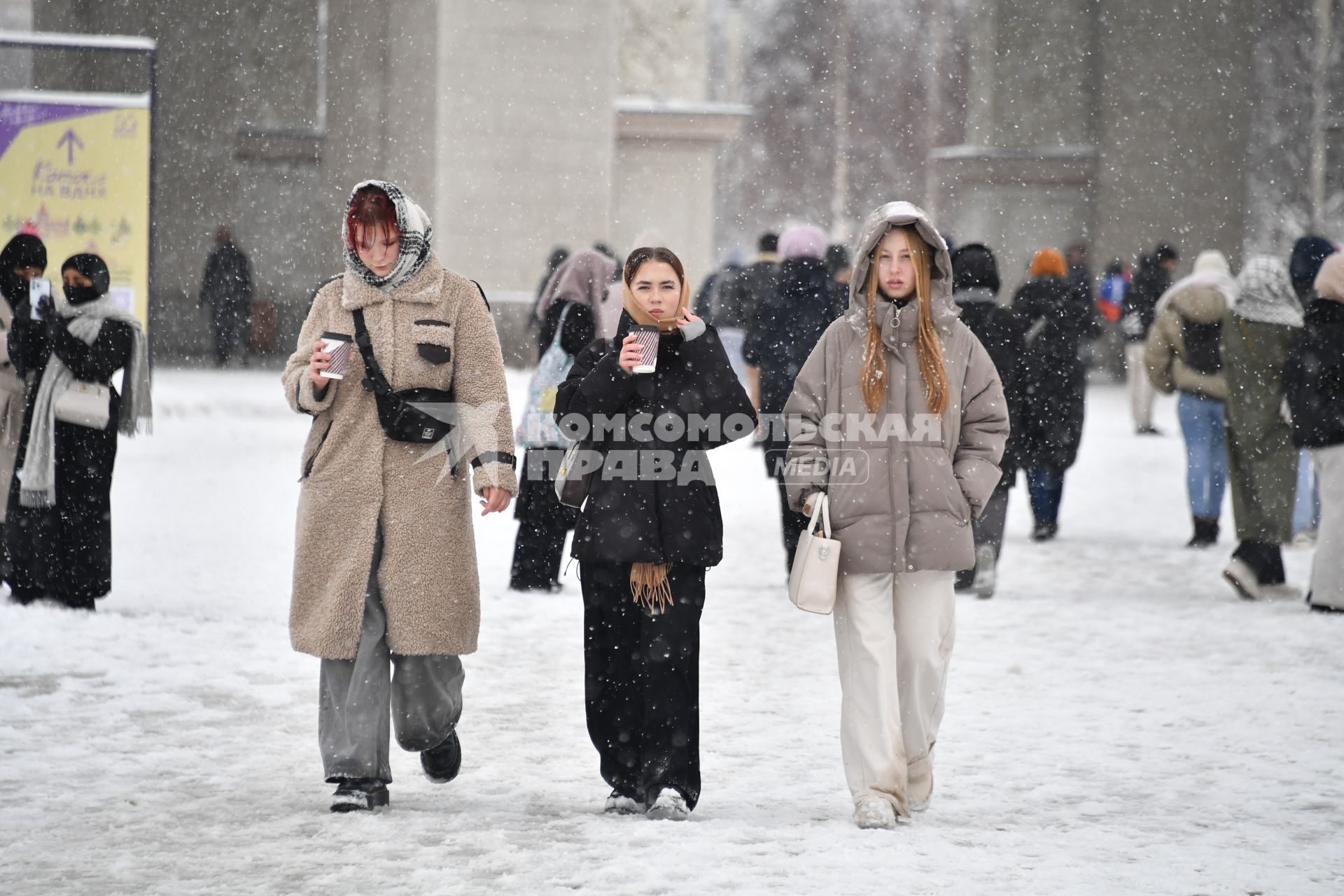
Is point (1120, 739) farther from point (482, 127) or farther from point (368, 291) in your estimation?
point (482, 127)

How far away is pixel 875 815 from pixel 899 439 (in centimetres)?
109

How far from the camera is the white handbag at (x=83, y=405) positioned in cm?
844

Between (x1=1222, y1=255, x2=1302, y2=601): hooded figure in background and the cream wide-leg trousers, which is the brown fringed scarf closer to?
the cream wide-leg trousers

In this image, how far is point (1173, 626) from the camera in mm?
8953

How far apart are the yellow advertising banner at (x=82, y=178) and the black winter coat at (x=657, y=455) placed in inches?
373

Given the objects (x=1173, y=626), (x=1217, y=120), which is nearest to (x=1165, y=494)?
(x=1173, y=626)

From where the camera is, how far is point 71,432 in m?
8.52

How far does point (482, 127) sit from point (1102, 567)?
16742 mm

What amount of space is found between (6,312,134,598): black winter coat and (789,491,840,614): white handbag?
172 inches

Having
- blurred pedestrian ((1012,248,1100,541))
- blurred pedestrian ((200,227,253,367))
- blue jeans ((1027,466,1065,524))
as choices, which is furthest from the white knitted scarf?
blurred pedestrian ((200,227,253,367))

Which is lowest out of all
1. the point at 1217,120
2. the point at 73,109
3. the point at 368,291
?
the point at 368,291

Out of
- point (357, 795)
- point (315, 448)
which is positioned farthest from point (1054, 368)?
point (357, 795)

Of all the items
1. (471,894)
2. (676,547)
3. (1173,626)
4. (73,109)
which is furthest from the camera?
(73,109)

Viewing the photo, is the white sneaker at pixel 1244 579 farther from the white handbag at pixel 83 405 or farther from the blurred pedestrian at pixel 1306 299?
A: the white handbag at pixel 83 405
